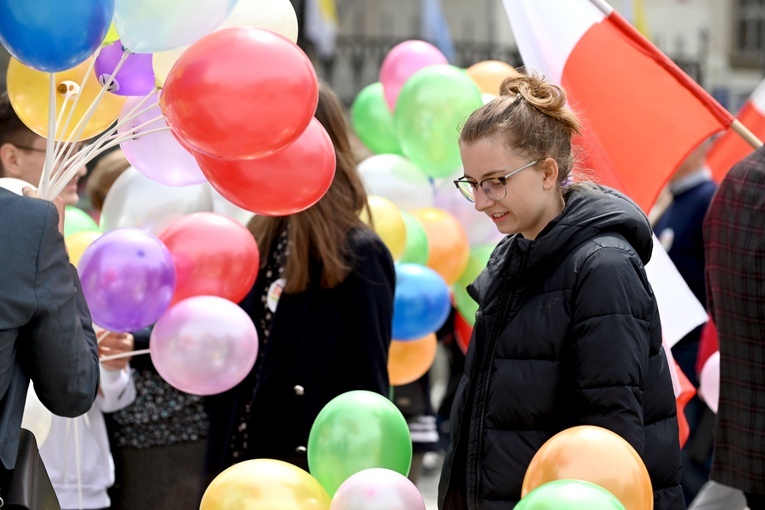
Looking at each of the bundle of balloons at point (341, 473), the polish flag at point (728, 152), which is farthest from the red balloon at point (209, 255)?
the polish flag at point (728, 152)

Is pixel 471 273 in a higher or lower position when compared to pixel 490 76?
lower

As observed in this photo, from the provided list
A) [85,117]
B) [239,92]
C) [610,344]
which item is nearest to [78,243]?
[85,117]

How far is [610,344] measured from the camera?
252 cm

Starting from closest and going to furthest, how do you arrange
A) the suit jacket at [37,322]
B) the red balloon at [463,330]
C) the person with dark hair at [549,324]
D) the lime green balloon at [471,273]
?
the suit jacket at [37,322] → the person with dark hair at [549,324] → the lime green balloon at [471,273] → the red balloon at [463,330]

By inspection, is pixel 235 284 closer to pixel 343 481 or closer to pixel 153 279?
pixel 153 279

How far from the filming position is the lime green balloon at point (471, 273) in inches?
198

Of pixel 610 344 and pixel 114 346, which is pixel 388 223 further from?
pixel 610 344

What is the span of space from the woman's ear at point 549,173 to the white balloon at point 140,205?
1.72 meters

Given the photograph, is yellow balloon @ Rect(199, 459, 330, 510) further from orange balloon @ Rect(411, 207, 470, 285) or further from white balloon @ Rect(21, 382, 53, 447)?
orange balloon @ Rect(411, 207, 470, 285)

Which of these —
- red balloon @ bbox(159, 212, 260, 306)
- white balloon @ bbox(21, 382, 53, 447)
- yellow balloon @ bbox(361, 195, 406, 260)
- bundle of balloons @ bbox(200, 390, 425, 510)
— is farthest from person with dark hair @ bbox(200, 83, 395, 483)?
bundle of balloons @ bbox(200, 390, 425, 510)

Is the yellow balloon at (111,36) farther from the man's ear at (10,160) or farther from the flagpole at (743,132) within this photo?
the flagpole at (743,132)

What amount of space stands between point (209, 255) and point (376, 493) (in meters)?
1.18

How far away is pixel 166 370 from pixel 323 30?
39.3ft

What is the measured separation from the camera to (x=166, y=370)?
11.2 ft
